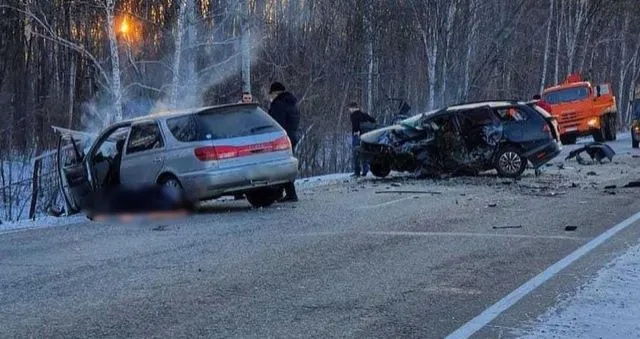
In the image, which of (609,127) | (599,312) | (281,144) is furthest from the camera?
(609,127)

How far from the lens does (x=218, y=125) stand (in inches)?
484

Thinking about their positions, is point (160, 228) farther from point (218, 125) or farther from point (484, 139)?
point (484, 139)

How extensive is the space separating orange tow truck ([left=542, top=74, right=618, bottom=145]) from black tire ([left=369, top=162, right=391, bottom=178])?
15.3 metres

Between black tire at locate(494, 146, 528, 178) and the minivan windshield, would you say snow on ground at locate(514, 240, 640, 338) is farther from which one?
the minivan windshield

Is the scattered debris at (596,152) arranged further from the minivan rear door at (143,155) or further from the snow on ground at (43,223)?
the snow on ground at (43,223)

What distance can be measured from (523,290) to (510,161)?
10.2 metres

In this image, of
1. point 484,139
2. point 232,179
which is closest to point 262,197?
point 232,179

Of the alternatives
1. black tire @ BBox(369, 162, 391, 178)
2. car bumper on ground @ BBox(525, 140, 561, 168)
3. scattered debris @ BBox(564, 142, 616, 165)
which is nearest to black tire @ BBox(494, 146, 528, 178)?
car bumper on ground @ BBox(525, 140, 561, 168)

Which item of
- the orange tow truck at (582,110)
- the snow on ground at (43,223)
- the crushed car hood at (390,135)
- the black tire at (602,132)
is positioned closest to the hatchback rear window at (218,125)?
the snow on ground at (43,223)

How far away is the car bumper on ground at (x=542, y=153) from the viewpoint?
17078 millimetres

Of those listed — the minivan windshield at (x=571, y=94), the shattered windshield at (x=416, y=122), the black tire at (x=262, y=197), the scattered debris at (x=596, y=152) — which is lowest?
the black tire at (x=262, y=197)

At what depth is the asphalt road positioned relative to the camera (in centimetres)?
626

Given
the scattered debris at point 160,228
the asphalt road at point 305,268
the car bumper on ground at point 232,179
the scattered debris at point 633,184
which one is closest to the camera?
the asphalt road at point 305,268

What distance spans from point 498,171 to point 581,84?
17023 millimetres
